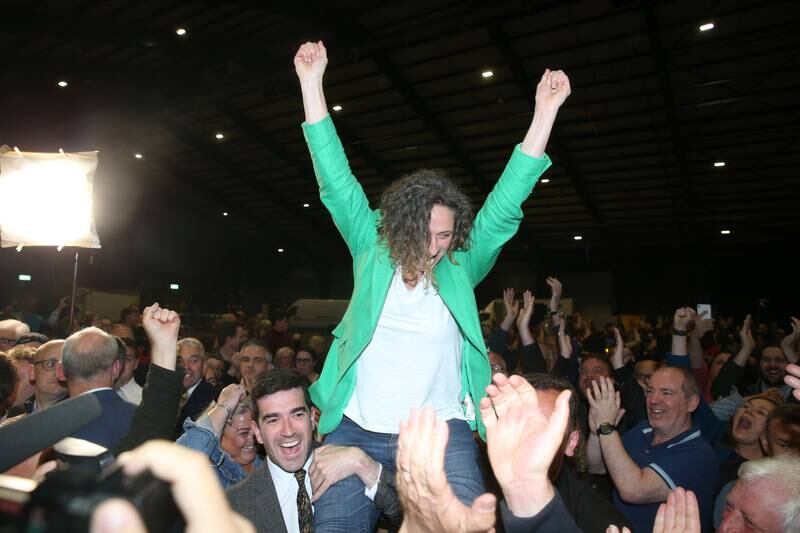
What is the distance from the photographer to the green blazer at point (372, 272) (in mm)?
2113

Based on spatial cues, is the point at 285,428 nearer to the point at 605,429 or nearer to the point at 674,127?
the point at 605,429

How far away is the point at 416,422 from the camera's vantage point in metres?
1.18

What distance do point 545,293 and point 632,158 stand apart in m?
9.53

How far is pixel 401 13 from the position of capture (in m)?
11.2

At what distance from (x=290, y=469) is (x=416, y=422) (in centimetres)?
177

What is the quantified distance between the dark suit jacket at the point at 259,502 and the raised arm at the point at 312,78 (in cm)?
161

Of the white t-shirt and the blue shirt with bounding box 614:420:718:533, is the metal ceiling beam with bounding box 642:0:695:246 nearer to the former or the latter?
the blue shirt with bounding box 614:420:718:533

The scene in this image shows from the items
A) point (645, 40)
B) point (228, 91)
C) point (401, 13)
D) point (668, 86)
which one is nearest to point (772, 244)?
point (668, 86)

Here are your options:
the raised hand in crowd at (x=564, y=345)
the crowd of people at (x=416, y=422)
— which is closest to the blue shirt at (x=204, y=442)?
the crowd of people at (x=416, y=422)

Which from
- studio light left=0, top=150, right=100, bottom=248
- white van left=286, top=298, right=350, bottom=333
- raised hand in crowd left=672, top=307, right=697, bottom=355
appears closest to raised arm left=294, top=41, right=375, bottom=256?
studio light left=0, top=150, right=100, bottom=248

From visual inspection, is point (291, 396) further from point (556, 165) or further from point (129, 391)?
point (556, 165)

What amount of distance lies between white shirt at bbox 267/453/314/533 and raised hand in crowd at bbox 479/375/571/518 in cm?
153

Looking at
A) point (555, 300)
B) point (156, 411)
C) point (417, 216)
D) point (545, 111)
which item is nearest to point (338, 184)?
point (417, 216)

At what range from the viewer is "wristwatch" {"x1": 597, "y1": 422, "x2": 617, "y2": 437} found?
3088mm
